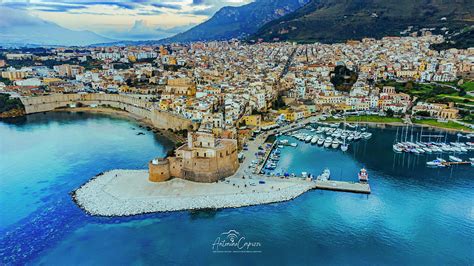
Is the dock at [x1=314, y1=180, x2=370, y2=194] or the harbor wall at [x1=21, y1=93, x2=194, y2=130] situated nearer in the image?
the dock at [x1=314, y1=180, x2=370, y2=194]

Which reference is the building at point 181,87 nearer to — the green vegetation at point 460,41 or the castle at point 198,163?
the castle at point 198,163

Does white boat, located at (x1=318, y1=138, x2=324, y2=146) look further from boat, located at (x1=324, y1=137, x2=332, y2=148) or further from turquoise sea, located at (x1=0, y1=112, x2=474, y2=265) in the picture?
turquoise sea, located at (x1=0, y1=112, x2=474, y2=265)

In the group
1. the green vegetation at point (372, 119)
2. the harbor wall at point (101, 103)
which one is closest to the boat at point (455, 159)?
the green vegetation at point (372, 119)

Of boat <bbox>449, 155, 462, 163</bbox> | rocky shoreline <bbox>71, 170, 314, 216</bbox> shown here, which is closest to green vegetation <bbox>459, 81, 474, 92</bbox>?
boat <bbox>449, 155, 462, 163</bbox>

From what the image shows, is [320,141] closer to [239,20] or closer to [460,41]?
[460,41]

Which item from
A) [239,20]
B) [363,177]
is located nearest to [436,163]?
[363,177]
